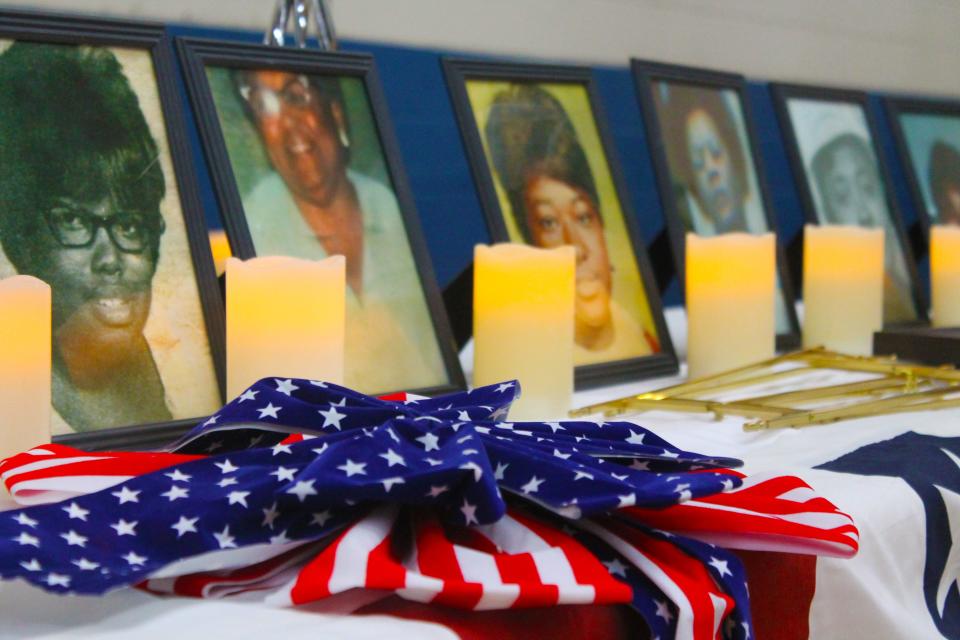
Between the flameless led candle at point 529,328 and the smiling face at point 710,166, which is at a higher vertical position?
the smiling face at point 710,166

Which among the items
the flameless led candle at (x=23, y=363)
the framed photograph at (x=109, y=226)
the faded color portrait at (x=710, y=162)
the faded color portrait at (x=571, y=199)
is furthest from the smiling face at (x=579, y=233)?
the flameless led candle at (x=23, y=363)

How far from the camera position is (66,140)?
0.81m

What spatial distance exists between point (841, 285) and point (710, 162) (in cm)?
19

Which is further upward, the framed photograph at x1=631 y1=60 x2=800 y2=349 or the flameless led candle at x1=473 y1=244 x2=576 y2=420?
the framed photograph at x1=631 y1=60 x2=800 y2=349

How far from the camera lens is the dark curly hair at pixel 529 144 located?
1091 mm

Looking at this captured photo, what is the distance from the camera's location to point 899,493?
668 millimetres

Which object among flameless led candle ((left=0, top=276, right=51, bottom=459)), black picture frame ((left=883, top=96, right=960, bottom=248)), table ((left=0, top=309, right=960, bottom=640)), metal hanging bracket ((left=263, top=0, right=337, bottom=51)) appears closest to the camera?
table ((left=0, top=309, right=960, bottom=640))

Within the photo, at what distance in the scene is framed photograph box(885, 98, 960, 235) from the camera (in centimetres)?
153

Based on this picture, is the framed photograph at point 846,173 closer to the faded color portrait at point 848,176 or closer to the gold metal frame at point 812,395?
the faded color portrait at point 848,176

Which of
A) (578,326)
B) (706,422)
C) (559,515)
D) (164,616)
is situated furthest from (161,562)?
(578,326)

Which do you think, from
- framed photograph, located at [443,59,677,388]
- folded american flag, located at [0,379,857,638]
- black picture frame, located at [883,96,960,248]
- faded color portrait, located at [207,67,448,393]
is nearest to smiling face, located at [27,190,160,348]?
faded color portrait, located at [207,67,448,393]

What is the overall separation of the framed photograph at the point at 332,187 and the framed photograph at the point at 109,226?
0.15 feet

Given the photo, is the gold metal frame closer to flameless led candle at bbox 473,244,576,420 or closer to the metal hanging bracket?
flameless led candle at bbox 473,244,576,420

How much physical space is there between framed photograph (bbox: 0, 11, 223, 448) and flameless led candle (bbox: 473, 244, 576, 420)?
0.65 feet
